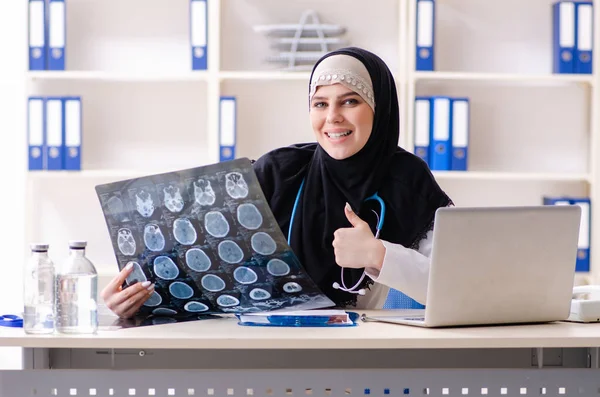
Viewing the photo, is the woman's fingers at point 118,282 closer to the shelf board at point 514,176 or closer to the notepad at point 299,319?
the notepad at point 299,319

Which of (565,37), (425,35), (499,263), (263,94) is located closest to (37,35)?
(263,94)

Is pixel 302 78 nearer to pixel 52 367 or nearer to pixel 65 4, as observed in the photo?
pixel 65 4

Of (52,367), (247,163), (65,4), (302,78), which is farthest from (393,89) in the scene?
(65,4)

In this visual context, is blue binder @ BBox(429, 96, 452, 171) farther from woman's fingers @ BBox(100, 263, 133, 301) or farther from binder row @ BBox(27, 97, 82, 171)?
woman's fingers @ BBox(100, 263, 133, 301)

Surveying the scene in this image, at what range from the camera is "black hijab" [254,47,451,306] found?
6.28 ft

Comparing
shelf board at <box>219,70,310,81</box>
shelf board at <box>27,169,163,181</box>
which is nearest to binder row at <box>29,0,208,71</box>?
shelf board at <box>219,70,310,81</box>

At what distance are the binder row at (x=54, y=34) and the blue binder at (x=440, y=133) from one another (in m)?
0.97

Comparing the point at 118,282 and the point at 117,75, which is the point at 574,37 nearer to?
the point at 117,75

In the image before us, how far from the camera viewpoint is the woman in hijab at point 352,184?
75.5 inches

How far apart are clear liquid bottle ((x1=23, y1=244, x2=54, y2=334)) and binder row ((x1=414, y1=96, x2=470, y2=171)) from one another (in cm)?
219

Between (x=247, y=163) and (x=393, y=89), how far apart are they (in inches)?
30.3

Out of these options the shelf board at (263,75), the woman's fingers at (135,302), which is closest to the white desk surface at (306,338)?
the woman's fingers at (135,302)

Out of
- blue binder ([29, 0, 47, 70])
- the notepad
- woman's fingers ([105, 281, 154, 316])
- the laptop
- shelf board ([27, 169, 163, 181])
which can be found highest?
blue binder ([29, 0, 47, 70])

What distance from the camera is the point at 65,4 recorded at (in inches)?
133
